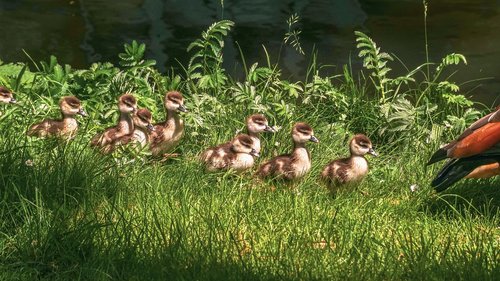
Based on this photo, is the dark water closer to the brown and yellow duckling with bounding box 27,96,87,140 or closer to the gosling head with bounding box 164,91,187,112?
the gosling head with bounding box 164,91,187,112

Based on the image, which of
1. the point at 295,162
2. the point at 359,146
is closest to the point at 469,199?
the point at 359,146

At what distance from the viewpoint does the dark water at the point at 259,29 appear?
11367mm

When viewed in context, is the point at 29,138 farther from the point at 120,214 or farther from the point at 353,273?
the point at 353,273

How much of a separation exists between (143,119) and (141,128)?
94 millimetres

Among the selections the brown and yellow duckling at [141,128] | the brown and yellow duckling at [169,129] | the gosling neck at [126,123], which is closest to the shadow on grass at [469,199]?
the brown and yellow duckling at [169,129]

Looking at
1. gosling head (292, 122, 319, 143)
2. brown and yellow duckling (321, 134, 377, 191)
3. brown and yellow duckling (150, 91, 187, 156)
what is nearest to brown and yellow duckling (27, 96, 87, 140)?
brown and yellow duckling (150, 91, 187, 156)

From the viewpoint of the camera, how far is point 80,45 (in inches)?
456

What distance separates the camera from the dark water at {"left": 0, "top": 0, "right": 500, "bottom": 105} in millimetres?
11367

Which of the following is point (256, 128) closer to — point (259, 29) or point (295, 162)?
point (295, 162)

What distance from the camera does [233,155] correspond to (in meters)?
7.58

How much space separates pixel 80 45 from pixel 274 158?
4378 millimetres

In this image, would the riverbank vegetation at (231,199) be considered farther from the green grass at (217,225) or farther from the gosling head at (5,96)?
the gosling head at (5,96)

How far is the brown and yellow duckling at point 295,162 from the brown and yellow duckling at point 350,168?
0.51 feet

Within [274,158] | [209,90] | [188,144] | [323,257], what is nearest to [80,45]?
[209,90]
